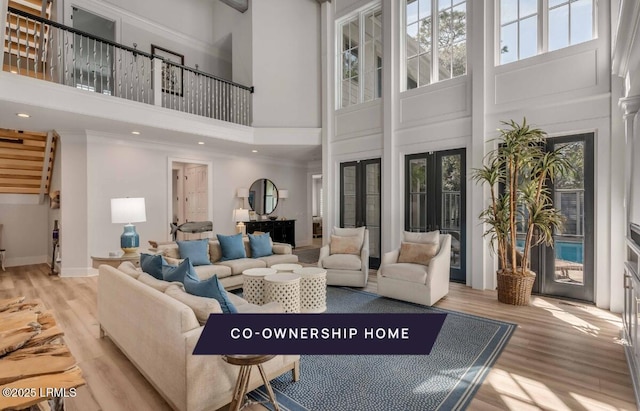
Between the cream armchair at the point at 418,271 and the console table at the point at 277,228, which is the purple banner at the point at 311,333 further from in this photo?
the console table at the point at 277,228

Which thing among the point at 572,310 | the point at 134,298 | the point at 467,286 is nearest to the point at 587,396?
the point at 572,310

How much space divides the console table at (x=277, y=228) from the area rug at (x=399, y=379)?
561 cm

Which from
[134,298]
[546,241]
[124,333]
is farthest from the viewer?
[546,241]

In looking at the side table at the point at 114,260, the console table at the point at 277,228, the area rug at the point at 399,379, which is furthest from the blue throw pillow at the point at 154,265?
A: the console table at the point at 277,228

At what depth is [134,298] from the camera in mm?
2299

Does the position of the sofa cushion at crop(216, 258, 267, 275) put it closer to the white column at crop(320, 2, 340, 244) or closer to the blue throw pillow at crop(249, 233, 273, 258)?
the blue throw pillow at crop(249, 233, 273, 258)

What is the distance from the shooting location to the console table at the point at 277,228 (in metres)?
8.07

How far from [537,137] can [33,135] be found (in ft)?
27.5

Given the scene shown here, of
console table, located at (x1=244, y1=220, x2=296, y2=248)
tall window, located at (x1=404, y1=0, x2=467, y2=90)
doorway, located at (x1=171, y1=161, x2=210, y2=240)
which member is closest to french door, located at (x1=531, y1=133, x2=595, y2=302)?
tall window, located at (x1=404, y1=0, x2=467, y2=90)

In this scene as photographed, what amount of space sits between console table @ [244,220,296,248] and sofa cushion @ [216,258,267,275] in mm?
3148

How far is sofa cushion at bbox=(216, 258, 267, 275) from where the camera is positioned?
15.0 feet

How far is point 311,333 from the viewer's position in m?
1.96

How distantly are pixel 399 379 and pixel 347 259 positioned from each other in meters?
2.59

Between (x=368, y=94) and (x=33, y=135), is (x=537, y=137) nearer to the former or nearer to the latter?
(x=368, y=94)
